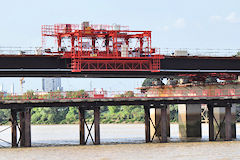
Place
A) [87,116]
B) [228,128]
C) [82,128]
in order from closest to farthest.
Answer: [82,128]
[228,128]
[87,116]

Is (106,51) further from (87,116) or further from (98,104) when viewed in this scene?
(87,116)

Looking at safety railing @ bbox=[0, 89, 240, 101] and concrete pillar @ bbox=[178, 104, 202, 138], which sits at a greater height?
safety railing @ bbox=[0, 89, 240, 101]

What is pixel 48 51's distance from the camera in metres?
80.5

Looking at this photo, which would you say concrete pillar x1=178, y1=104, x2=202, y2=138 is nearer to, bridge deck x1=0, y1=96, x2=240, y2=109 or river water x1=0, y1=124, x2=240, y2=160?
bridge deck x1=0, y1=96, x2=240, y2=109

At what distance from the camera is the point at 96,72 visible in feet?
275

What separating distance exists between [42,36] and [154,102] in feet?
67.4

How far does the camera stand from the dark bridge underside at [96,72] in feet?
259

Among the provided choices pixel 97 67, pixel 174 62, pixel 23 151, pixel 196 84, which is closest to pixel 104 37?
pixel 97 67

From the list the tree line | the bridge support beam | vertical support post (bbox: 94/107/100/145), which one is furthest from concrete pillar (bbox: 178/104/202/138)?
the tree line

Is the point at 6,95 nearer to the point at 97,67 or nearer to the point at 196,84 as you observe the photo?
the point at 97,67

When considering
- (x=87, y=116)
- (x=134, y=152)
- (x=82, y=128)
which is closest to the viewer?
(x=134, y=152)

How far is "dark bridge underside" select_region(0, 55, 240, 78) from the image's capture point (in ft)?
259

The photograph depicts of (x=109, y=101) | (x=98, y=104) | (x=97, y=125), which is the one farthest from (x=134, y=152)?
(x=98, y=104)

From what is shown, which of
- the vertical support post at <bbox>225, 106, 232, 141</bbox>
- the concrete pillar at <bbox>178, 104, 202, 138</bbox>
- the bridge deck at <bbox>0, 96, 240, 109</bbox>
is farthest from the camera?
the concrete pillar at <bbox>178, 104, 202, 138</bbox>
